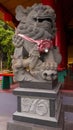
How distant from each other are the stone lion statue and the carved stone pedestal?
0.17 m

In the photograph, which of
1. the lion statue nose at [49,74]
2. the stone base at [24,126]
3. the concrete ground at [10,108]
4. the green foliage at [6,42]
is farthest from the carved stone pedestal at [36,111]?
the green foliage at [6,42]

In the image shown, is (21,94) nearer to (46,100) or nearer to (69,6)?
(46,100)

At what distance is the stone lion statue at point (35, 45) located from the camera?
2338 mm

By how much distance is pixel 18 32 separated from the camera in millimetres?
2443

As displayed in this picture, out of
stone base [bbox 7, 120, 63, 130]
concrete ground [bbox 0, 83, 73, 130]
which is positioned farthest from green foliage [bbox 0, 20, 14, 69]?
stone base [bbox 7, 120, 63, 130]

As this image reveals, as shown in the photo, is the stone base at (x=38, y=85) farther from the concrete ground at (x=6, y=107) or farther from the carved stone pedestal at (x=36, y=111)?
the concrete ground at (x=6, y=107)

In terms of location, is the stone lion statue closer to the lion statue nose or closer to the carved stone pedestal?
the lion statue nose

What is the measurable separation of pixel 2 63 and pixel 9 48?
2.95 m

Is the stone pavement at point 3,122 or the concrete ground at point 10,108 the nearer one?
the stone pavement at point 3,122

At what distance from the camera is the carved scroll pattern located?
7.22ft

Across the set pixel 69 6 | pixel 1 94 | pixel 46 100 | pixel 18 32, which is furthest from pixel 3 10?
pixel 46 100

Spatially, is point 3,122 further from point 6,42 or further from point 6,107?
point 6,42

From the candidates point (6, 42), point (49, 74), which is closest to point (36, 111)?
point (49, 74)

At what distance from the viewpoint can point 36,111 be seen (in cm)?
225
